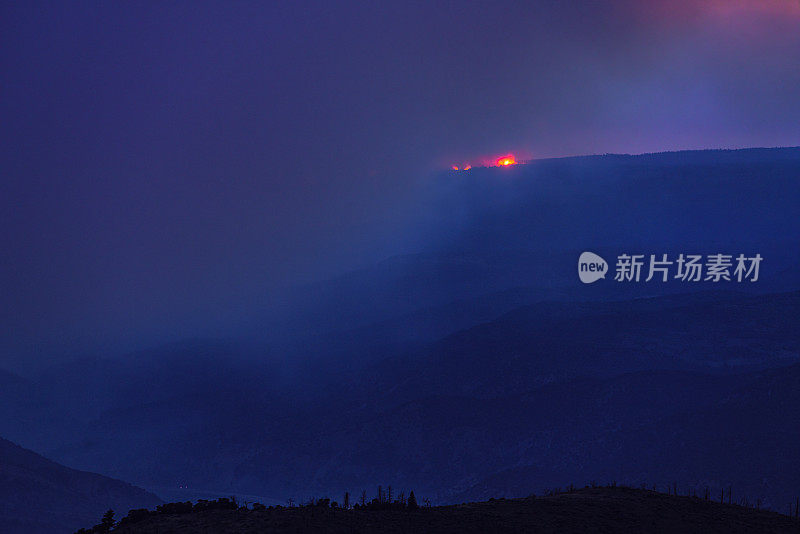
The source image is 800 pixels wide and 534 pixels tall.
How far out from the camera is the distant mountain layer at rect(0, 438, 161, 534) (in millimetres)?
117688

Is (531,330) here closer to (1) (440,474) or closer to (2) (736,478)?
(1) (440,474)

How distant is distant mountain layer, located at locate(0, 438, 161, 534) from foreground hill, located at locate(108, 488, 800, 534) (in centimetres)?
9651

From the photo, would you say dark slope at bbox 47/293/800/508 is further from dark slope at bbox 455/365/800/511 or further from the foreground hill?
the foreground hill

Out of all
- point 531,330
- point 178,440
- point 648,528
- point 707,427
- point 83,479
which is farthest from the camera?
point 178,440

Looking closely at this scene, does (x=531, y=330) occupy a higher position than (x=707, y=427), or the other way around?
(x=531, y=330)

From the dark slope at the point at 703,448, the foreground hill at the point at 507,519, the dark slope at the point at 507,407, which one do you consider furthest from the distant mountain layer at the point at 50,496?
the foreground hill at the point at 507,519

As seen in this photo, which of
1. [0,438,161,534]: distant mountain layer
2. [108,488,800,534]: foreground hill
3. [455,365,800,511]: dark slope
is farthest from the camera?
[0,438,161,534]: distant mountain layer

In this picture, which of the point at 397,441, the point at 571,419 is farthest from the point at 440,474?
the point at 571,419

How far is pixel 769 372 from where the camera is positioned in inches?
5123

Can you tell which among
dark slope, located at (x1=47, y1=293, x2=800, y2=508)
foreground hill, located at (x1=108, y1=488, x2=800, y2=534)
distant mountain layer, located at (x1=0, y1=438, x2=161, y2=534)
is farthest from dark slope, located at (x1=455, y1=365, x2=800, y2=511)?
foreground hill, located at (x1=108, y1=488, x2=800, y2=534)

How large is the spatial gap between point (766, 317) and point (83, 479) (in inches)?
5083

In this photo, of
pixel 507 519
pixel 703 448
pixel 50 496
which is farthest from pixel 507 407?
pixel 507 519

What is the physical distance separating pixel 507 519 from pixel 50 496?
383 feet

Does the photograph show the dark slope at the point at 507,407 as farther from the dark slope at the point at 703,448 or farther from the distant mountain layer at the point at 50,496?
the distant mountain layer at the point at 50,496
